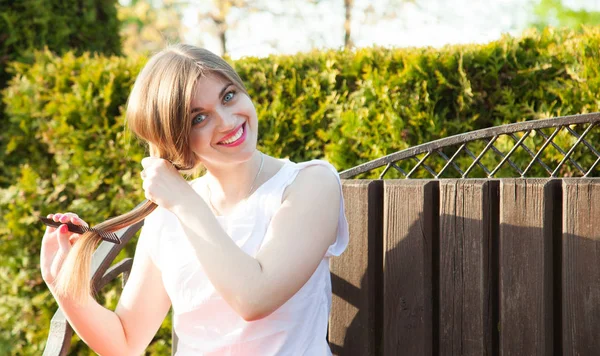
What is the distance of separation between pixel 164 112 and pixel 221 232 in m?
0.36

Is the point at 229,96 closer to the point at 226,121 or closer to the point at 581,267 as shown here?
the point at 226,121

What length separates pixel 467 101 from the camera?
110 inches

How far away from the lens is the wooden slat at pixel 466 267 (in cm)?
168

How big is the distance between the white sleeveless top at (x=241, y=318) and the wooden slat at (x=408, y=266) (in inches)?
5.9

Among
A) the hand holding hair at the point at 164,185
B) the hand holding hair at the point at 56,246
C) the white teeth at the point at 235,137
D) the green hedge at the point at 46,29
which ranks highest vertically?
the green hedge at the point at 46,29

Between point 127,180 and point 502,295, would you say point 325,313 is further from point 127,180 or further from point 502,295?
point 127,180

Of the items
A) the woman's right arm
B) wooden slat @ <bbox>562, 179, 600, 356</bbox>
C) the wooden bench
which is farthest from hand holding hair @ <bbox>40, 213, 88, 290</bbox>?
wooden slat @ <bbox>562, 179, 600, 356</bbox>

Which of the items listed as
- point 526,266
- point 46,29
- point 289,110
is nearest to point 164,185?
point 526,266

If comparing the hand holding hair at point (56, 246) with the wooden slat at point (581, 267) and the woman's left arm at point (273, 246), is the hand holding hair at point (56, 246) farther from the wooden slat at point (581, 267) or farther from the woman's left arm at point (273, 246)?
the wooden slat at point (581, 267)

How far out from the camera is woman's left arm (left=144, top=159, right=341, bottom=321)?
1526 mm

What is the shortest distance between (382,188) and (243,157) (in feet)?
1.42

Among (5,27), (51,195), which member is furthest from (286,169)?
(5,27)

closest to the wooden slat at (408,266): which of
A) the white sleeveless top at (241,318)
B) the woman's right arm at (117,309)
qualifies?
the white sleeveless top at (241,318)

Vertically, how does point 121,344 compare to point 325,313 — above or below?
below
